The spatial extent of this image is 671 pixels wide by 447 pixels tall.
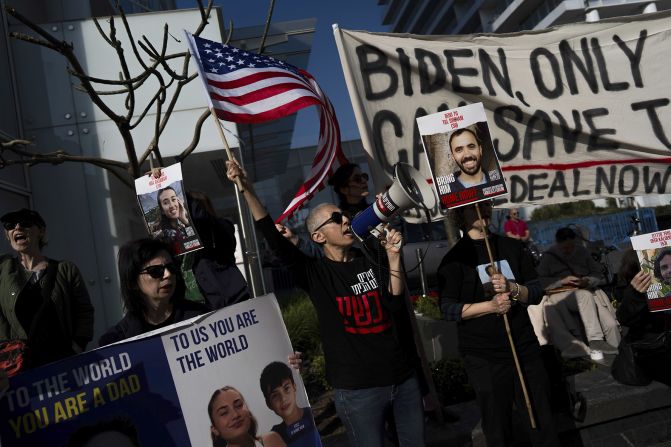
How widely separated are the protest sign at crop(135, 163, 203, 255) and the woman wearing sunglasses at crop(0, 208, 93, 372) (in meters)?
0.83

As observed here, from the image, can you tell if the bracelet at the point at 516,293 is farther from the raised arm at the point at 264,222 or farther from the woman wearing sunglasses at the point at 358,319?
the raised arm at the point at 264,222

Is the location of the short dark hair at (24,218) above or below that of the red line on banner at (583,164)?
above

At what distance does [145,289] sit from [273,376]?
64 centimetres

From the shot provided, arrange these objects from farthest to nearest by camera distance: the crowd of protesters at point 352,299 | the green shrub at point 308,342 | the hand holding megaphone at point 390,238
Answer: the green shrub at point 308,342 < the hand holding megaphone at point 390,238 < the crowd of protesters at point 352,299

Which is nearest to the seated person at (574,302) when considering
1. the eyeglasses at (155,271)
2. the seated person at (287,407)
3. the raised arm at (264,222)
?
the raised arm at (264,222)

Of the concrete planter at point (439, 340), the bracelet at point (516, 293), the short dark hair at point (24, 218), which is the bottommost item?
the concrete planter at point (439, 340)

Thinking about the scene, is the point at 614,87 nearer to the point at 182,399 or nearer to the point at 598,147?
the point at 598,147

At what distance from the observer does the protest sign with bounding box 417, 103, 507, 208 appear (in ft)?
9.80

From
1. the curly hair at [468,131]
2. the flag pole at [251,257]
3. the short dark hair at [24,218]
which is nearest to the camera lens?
the curly hair at [468,131]

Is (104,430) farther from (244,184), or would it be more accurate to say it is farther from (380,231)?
(380,231)

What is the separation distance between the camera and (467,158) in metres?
3.02

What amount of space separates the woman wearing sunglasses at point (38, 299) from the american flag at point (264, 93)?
1442 mm

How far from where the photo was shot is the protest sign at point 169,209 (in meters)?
3.15

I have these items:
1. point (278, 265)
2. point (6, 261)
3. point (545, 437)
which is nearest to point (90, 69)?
point (6, 261)
